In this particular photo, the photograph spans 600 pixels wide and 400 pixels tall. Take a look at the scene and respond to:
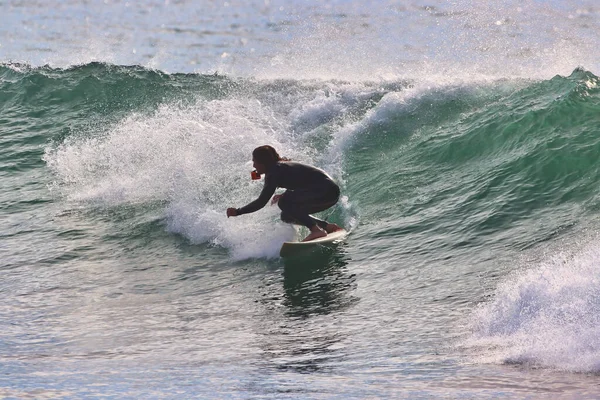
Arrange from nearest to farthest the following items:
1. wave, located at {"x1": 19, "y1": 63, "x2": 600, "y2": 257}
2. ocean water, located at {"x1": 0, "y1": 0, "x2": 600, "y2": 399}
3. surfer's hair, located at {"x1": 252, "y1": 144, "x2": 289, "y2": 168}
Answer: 1. ocean water, located at {"x1": 0, "y1": 0, "x2": 600, "y2": 399}
2. surfer's hair, located at {"x1": 252, "y1": 144, "x2": 289, "y2": 168}
3. wave, located at {"x1": 19, "y1": 63, "x2": 600, "y2": 257}

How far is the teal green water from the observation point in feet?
24.1

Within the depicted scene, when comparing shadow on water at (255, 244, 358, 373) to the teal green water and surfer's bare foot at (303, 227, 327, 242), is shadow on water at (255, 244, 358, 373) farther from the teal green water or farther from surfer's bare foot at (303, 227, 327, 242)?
surfer's bare foot at (303, 227, 327, 242)

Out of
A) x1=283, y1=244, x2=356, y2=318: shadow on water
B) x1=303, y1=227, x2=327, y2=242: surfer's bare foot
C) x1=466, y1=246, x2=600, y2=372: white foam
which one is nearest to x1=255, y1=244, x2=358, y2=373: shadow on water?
x1=283, y1=244, x2=356, y2=318: shadow on water

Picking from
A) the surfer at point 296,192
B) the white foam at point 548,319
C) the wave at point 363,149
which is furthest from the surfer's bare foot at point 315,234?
the white foam at point 548,319

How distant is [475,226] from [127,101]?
10.8m

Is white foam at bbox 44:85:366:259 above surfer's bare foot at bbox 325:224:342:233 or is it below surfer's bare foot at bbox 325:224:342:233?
above

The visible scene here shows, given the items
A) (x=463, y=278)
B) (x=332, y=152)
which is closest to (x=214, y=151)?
(x=332, y=152)

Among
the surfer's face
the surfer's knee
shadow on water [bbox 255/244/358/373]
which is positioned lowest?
shadow on water [bbox 255/244/358/373]

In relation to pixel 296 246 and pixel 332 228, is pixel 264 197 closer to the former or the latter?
pixel 296 246

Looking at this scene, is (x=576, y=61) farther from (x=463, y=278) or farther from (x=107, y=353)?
(x=107, y=353)

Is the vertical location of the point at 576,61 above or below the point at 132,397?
above

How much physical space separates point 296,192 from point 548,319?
4.73m

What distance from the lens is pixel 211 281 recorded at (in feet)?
36.6

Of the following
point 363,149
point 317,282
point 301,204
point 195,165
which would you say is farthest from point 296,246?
point 363,149
